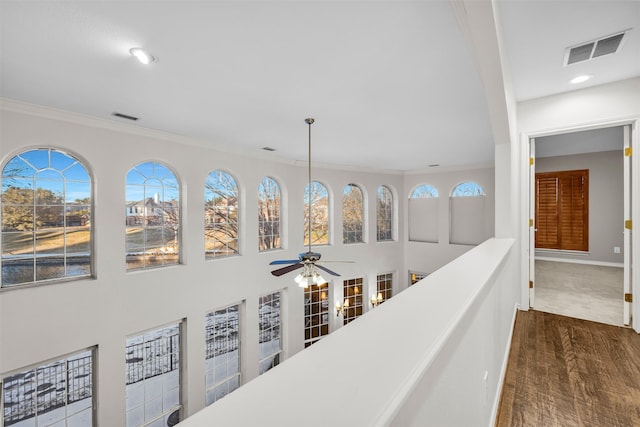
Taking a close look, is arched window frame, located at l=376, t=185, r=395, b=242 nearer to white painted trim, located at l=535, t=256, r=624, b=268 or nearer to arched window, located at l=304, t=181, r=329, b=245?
arched window, located at l=304, t=181, r=329, b=245

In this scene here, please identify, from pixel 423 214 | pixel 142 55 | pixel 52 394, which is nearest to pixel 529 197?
pixel 142 55

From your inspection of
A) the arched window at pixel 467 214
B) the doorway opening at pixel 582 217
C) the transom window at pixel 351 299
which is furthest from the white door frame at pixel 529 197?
the transom window at pixel 351 299

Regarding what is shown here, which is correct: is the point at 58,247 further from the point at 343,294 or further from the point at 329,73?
the point at 343,294

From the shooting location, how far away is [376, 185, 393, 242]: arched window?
7852 millimetres

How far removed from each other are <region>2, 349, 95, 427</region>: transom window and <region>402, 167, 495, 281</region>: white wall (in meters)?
7.08

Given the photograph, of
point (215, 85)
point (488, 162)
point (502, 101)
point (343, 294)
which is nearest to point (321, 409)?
point (502, 101)

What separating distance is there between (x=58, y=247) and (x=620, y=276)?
7868mm

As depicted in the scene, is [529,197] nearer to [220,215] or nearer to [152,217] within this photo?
[220,215]

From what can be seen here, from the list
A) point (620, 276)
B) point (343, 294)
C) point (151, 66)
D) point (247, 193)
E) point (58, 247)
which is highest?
point (151, 66)

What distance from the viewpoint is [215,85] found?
255 centimetres

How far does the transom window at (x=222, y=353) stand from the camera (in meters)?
4.71

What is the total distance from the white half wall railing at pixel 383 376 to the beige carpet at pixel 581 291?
297 cm

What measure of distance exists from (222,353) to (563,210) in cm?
723

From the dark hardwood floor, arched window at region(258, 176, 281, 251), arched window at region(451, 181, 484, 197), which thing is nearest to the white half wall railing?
the dark hardwood floor
